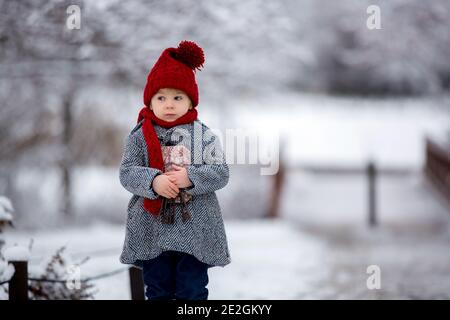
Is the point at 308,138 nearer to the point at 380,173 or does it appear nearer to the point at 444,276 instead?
the point at 380,173

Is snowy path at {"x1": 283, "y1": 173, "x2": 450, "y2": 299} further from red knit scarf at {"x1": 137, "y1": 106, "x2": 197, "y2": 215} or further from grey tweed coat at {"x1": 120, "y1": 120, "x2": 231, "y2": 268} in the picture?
red knit scarf at {"x1": 137, "y1": 106, "x2": 197, "y2": 215}

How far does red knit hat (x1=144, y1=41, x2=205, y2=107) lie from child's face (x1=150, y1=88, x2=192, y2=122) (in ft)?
0.12

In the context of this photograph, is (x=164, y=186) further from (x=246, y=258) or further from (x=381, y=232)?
(x=381, y=232)

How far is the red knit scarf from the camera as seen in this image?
3.42 meters

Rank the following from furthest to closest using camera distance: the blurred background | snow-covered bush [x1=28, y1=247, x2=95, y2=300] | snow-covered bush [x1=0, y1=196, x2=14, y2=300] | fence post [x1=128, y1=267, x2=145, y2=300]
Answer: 1. the blurred background
2. snow-covered bush [x1=28, y1=247, x2=95, y2=300]
3. fence post [x1=128, y1=267, x2=145, y2=300]
4. snow-covered bush [x1=0, y1=196, x2=14, y2=300]

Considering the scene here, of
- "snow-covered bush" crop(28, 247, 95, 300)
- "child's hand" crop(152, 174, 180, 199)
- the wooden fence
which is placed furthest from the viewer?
the wooden fence

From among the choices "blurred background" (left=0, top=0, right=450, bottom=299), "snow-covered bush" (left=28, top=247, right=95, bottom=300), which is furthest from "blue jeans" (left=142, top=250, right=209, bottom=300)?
"blurred background" (left=0, top=0, right=450, bottom=299)

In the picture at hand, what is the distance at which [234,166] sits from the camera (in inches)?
490

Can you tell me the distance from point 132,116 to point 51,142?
1470mm

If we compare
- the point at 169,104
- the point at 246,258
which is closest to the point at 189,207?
the point at 169,104

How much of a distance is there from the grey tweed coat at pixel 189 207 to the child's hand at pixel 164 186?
0.06m

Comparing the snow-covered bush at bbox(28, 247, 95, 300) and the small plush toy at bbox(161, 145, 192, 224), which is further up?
the small plush toy at bbox(161, 145, 192, 224)

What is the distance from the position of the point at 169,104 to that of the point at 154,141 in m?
0.21

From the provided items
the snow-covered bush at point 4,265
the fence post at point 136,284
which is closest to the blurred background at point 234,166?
the snow-covered bush at point 4,265
